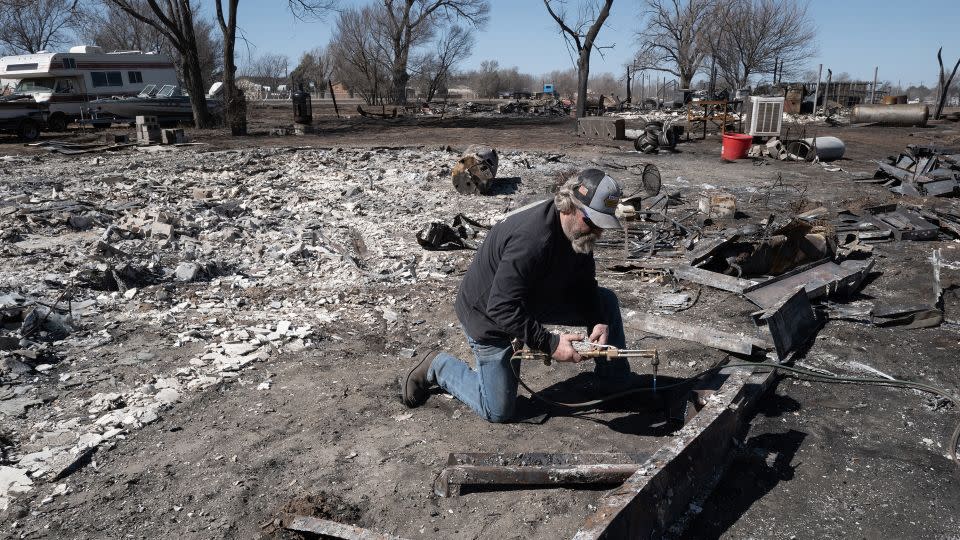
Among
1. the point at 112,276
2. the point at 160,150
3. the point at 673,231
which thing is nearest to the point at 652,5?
the point at 160,150

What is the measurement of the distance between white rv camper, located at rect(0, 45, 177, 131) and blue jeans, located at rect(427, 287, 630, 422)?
22.6 metres

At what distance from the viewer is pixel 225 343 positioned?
495 cm

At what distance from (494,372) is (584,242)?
931 mm

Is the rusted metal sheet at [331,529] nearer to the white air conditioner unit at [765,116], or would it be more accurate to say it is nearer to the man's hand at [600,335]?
the man's hand at [600,335]

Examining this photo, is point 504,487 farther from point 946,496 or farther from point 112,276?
point 112,276

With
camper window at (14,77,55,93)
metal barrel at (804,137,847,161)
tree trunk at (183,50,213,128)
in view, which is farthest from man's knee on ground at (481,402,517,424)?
camper window at (14,77,55,93)

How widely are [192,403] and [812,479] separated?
371cm

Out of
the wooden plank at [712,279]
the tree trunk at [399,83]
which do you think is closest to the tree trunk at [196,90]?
the tree trunk at [399,83]

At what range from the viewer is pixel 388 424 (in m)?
3.87

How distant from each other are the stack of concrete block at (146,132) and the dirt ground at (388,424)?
10.7m

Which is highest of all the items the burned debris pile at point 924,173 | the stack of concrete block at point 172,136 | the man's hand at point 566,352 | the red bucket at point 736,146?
the stack of concrete block at point 172,136

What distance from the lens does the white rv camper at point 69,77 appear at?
21.2 m

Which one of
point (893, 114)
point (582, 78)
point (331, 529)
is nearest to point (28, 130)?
point (582, 78)

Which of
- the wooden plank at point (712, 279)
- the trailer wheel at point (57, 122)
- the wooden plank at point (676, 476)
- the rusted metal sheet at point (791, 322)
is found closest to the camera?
the wooden plank at point (676, 476)
